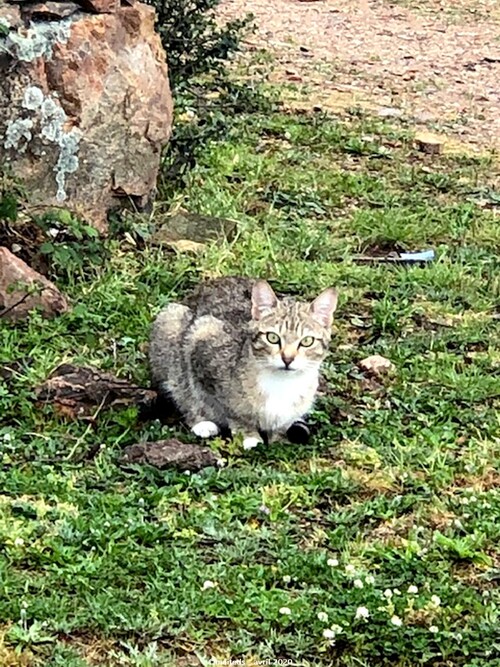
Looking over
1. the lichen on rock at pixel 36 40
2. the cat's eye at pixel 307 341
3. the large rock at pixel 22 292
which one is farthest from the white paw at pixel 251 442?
the lichen on rock at pixel 36 40

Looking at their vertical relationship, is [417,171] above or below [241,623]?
below

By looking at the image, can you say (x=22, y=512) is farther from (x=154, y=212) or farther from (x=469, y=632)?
(x=154, y=212)

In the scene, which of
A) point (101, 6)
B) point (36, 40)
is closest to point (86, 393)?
point (36, 40)

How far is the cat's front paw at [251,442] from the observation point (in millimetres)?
5402

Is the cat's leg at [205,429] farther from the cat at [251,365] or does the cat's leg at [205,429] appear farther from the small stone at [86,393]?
the small stone at [86,393]

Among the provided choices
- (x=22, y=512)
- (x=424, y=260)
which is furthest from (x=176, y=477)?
(x=424, y=260)

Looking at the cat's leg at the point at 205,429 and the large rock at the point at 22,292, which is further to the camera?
the large rock at the point at 22,292

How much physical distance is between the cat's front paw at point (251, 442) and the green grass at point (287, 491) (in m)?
0.05

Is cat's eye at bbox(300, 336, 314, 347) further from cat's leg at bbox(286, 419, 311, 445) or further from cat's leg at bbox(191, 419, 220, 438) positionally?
cat's leg at bbox(191, 419, 220, 438)

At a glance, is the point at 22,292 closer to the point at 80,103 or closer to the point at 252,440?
the point at 80,103

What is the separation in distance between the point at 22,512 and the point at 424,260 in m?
3.74

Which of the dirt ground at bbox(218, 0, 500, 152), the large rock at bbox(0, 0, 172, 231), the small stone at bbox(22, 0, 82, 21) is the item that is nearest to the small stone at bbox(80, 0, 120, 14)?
the large rock at bbox(0, 0, 172, 231)

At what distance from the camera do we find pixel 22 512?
4.68m

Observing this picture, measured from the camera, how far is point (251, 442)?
5.42 metres
